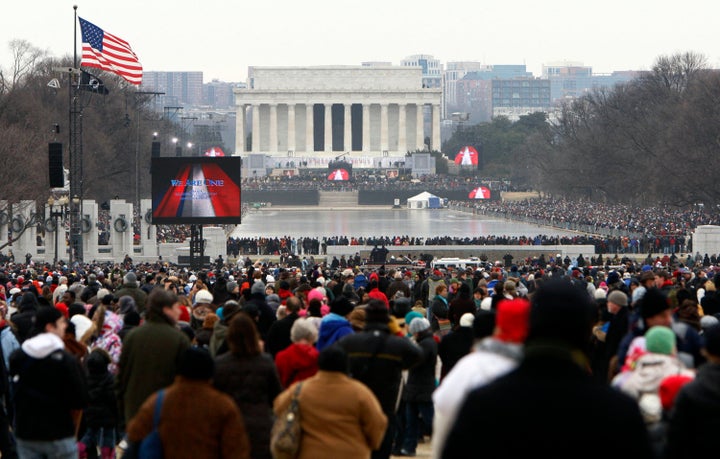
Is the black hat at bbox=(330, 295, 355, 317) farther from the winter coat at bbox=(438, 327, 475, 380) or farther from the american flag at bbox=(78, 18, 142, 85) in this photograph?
the american flag at bbox=(78, 18, 142, 85)

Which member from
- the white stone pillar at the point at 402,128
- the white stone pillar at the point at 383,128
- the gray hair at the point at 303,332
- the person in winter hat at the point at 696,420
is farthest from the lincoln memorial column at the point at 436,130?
the person in winter hat at the point at 696,420

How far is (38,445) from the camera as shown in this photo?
9.98 meters

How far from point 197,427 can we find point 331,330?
12.0 ft

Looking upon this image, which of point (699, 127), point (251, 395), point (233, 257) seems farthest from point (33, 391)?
point (699, 127)

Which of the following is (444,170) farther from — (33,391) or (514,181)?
(33,391)

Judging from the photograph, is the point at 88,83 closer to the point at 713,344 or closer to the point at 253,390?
the point at 253,390

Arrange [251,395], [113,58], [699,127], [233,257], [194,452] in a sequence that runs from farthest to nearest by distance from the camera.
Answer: [699,127] < [233,257] < [113,58] < [251,395] < [194,452]

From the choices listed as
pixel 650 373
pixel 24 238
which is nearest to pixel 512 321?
pixel 650 373

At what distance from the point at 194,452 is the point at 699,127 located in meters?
71.7

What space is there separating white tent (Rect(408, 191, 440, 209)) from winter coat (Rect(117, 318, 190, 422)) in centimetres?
9899

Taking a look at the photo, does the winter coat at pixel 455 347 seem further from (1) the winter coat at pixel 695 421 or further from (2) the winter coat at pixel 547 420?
(2) the winter coat at pixel 547 420

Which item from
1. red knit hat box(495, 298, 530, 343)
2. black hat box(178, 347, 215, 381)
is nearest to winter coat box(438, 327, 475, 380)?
black hat box(178, 347, 215, 381)

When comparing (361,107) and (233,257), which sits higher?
(361,107)

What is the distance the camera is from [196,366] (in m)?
8.45
